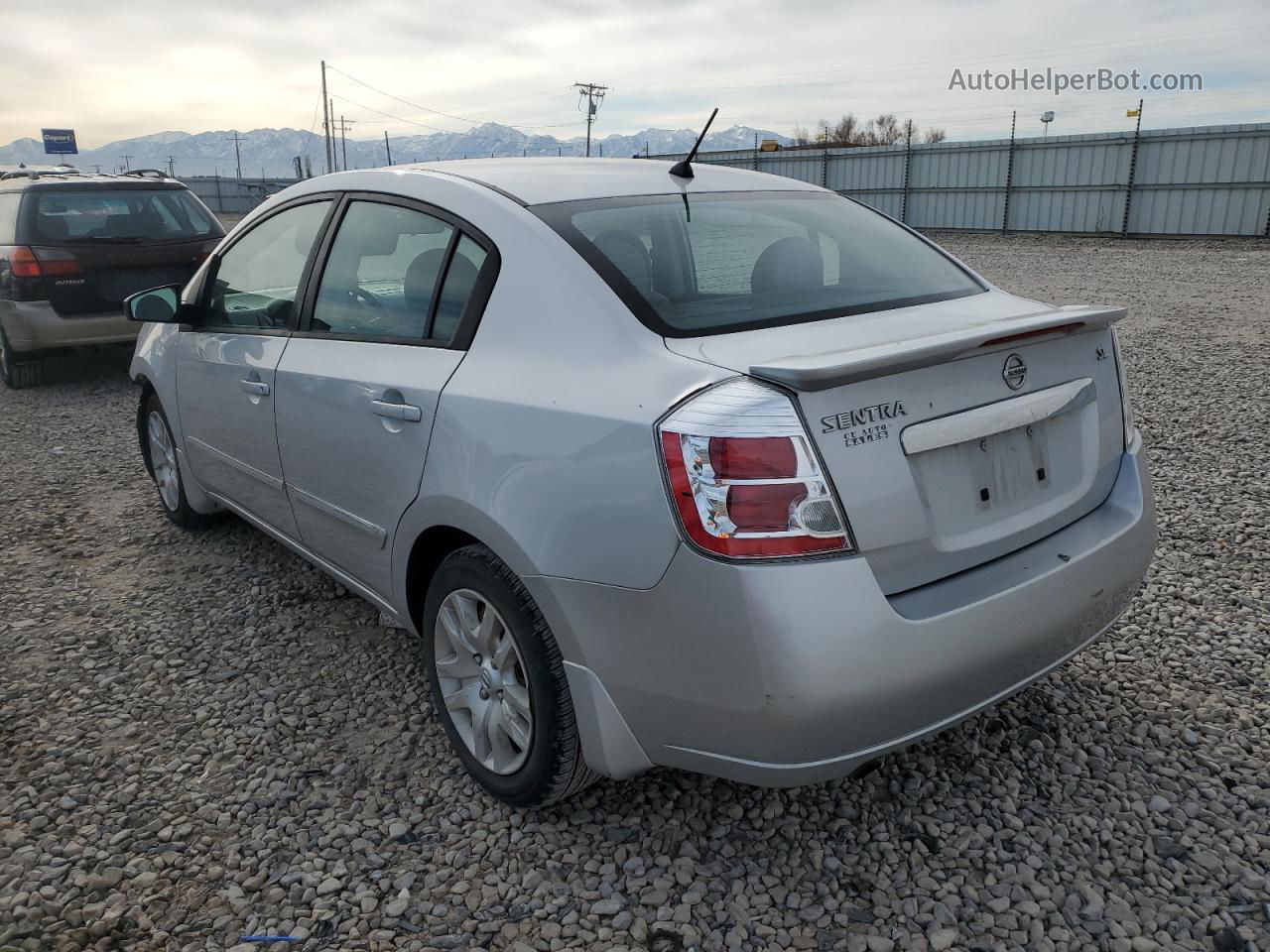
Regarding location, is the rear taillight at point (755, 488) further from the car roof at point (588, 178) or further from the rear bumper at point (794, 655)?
the car roof at point (588, 178)

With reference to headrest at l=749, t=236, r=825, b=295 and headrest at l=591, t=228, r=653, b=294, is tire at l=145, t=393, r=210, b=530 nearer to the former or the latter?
headrest at l=591, t=228, r=653, b=294

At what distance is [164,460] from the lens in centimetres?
471

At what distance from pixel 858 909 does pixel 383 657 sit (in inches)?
74.0

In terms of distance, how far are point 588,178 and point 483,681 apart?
150cm

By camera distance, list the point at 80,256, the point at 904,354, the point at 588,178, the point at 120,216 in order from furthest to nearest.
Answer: the point at 120,216, the point at 80,256, the point at 588,178, the point at 904,354

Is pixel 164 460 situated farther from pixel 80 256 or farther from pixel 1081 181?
pixel 1081 181

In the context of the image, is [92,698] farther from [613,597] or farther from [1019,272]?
[1019,272]

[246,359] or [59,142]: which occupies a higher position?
[59,142]

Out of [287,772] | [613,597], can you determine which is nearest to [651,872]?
[613,597]

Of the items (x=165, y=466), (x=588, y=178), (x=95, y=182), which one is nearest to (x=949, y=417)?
(x=588, y=178)

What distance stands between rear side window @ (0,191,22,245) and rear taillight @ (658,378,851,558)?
26.3 feet

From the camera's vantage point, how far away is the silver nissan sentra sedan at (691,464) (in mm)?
1900

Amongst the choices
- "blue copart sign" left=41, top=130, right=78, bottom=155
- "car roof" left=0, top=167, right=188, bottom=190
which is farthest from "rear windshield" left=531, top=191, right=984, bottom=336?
"blue copart sign" left=41, top=130, right=78, bottom=155

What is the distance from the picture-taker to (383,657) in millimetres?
3418
